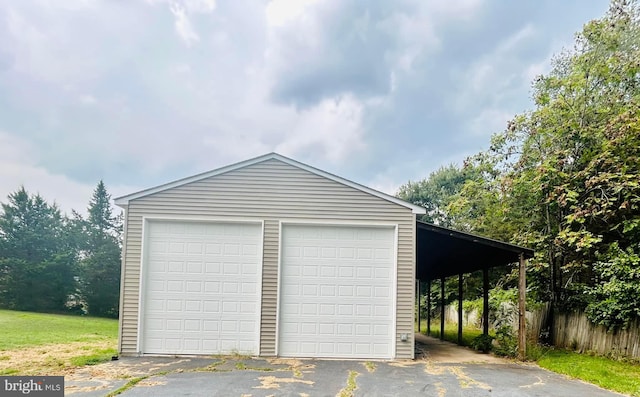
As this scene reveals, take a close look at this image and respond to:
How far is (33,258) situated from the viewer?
25.6 meters

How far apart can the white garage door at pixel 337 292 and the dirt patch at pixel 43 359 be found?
11.5 ft

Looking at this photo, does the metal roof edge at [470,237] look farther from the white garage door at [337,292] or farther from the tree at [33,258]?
the tree at [33,258]

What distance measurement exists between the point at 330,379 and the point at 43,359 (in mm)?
4991

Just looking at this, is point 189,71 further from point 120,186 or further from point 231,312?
point 120,186

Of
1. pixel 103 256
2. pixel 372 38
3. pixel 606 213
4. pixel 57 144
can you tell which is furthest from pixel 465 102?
pixel 103 256

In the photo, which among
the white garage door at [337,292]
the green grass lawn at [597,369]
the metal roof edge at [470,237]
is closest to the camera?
the green grass lawn at [597,369]

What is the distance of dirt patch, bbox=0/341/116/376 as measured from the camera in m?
5.76

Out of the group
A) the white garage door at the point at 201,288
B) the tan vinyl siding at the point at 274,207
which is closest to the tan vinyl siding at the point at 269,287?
the tan vinyl siding at the point at 274,207

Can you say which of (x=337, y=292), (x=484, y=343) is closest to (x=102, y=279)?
(x=337, y=292)

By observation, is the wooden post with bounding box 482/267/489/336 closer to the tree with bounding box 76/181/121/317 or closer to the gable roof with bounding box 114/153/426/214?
the gable roof with bounding box 114/153/426/214

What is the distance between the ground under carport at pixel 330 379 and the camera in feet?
16.3

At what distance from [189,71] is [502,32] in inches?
386

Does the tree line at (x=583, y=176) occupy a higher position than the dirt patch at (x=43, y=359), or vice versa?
the tree line at (x=583, y=176)

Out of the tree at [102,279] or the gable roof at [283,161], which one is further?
the tree at [102,279]
